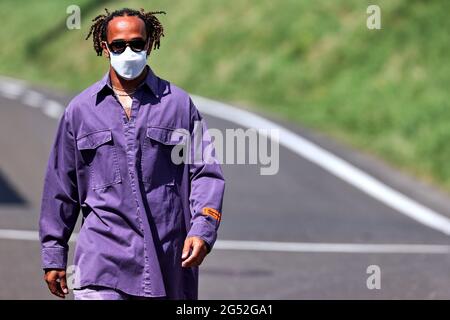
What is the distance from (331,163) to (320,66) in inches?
424

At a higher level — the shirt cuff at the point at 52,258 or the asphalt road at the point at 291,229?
the shirt cuff at the point at 52,258

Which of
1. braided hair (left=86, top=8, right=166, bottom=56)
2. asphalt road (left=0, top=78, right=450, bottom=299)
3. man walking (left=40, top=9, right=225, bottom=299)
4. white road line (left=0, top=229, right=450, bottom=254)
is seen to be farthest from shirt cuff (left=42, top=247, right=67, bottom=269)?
white road line (left=0, top=229, right=450, bottom=254)

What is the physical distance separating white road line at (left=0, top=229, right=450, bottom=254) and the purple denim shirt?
8.22m

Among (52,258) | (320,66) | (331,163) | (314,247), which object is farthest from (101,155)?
(320,66)

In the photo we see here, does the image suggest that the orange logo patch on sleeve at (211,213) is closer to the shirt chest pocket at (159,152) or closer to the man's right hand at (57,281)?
the shirt chest pocket at (159,152)

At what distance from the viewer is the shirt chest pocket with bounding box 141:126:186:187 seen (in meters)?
5.28

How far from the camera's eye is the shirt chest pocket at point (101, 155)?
5293mm

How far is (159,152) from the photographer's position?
532cm

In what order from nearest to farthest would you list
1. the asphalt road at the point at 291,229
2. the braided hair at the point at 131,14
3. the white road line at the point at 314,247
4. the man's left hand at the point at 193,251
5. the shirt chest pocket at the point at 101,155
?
1. the man's left hand at the point at 193,251
2. the shirt chest pocket at the point at 101,155
3. the braided hair at the point at 131,14
4. the asphalt road at the point at 291,229
5. the white road line at the point at 314,247

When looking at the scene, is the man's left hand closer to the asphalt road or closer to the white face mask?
the white face mask

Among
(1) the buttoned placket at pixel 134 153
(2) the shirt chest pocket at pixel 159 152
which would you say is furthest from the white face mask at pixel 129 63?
(2) the shirt chest pocket at pixel 159 152

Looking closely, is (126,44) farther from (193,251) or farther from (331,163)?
(331,163)
